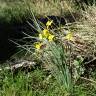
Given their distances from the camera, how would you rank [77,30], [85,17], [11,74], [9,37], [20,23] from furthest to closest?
[20,23], [9,37], [85,17], [77,30], [11,74]

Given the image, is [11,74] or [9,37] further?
[9,37]

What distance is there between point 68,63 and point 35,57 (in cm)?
72

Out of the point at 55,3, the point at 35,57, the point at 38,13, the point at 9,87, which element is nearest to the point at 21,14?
the point at 38,13

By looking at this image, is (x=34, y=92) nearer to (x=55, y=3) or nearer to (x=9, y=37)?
(x=9, y=37)

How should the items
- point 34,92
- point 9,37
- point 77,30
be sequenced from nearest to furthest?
point 34,92 → point 77,30 → point 9,37

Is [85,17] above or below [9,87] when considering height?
above

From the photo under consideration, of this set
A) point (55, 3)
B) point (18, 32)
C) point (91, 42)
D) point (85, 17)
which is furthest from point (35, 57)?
point (55, 3)

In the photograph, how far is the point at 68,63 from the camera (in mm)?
4219

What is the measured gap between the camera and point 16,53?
17.2ft

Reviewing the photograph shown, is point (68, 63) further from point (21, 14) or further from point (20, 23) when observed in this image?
point (21, 14)

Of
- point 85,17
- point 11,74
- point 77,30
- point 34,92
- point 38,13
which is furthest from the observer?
point 38,13

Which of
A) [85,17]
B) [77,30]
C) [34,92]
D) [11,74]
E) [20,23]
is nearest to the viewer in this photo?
[34,92]

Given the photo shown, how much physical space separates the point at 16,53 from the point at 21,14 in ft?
7.32

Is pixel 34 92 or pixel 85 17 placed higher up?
pixel 85 17
